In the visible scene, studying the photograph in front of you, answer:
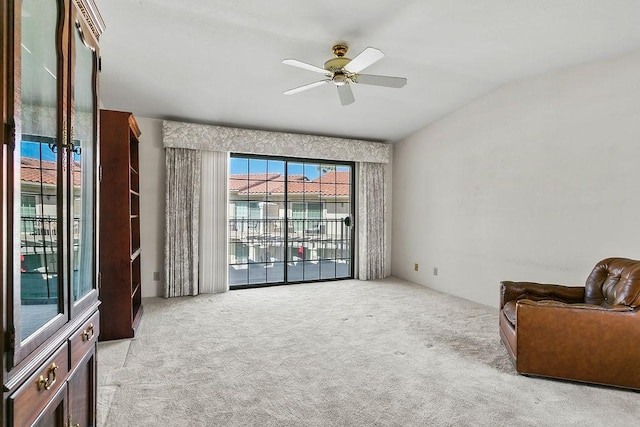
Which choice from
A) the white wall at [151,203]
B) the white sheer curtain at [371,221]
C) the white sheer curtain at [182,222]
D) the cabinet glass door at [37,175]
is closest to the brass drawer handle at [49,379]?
the cabinet glass door at [37,175]

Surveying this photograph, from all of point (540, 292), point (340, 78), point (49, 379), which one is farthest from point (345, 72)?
point (49, 379)

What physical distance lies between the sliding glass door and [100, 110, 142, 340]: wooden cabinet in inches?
83.2

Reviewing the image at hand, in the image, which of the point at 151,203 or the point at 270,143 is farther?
the point at 270,143

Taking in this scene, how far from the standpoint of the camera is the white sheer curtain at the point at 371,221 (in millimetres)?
5973

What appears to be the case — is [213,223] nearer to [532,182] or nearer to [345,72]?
[345,72]

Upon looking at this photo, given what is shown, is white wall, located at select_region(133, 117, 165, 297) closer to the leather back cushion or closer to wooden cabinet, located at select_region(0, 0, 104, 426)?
wooden cabinet, located at select_region(0, 0, 104, 426)

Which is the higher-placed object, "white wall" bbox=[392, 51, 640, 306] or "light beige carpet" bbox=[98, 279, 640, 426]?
"white wall" bbox=[392, 51, 640, 306]

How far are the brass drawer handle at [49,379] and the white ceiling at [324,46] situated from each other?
2.36 metres

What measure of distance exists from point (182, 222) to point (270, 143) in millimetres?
1653

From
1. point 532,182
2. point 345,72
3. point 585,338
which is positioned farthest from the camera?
point 532,182

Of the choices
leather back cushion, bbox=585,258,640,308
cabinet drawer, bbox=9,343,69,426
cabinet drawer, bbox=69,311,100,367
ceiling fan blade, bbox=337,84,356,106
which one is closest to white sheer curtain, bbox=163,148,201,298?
ceiling fan blade, bbox=337,84,356,106

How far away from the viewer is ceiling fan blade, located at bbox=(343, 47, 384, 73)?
2492 millimetres

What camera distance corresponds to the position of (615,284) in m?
2.68

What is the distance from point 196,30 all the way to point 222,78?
865 mm
